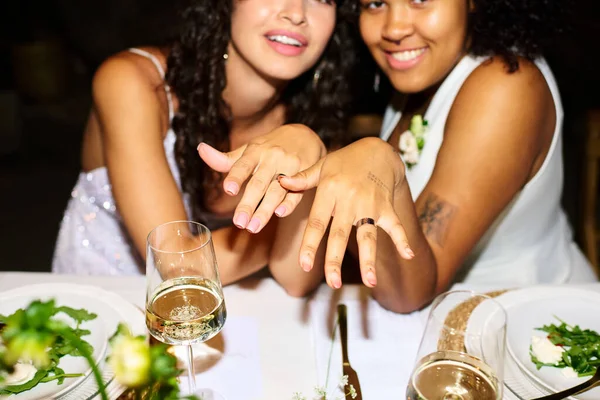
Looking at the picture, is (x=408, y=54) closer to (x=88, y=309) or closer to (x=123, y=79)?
(x=123, y=79)

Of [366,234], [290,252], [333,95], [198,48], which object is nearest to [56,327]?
[366,234]

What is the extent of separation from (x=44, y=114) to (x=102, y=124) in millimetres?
4441

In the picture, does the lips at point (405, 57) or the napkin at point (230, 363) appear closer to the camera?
the napkin at point (230, 363)

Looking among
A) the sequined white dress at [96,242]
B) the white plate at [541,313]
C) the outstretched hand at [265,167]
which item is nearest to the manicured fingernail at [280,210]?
the outstretched hand at [265,167]

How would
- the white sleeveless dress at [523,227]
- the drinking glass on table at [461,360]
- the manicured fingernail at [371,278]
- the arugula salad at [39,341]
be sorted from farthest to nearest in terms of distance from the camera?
1. the white sleeveless dress at [523,227]
2. the manicured fingernail at [371,278]
3. the drinking glass on table at [461,360]
4. the arugula salad at [39,341]

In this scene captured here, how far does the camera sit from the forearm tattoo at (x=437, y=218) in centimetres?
190

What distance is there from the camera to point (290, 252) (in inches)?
70.6

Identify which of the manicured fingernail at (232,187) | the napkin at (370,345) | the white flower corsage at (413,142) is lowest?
the napkin at (370,345)

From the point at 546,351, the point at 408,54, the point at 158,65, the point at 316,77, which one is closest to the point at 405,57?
the point at 408,54

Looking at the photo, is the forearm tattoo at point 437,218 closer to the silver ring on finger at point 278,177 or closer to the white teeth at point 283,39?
the silver ring on finger at point 278,177

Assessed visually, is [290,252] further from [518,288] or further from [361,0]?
[361,0]

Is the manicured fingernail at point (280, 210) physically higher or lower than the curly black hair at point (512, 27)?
lower

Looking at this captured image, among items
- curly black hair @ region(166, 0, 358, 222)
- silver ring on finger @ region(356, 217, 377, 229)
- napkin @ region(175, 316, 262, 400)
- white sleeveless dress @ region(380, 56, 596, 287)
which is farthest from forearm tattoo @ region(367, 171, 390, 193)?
curly black hair @ region(166, 0, 358, 222)

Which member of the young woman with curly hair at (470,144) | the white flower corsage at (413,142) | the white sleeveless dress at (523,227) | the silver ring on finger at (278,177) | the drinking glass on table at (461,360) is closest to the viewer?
the drinking glass on table at (461,360)
